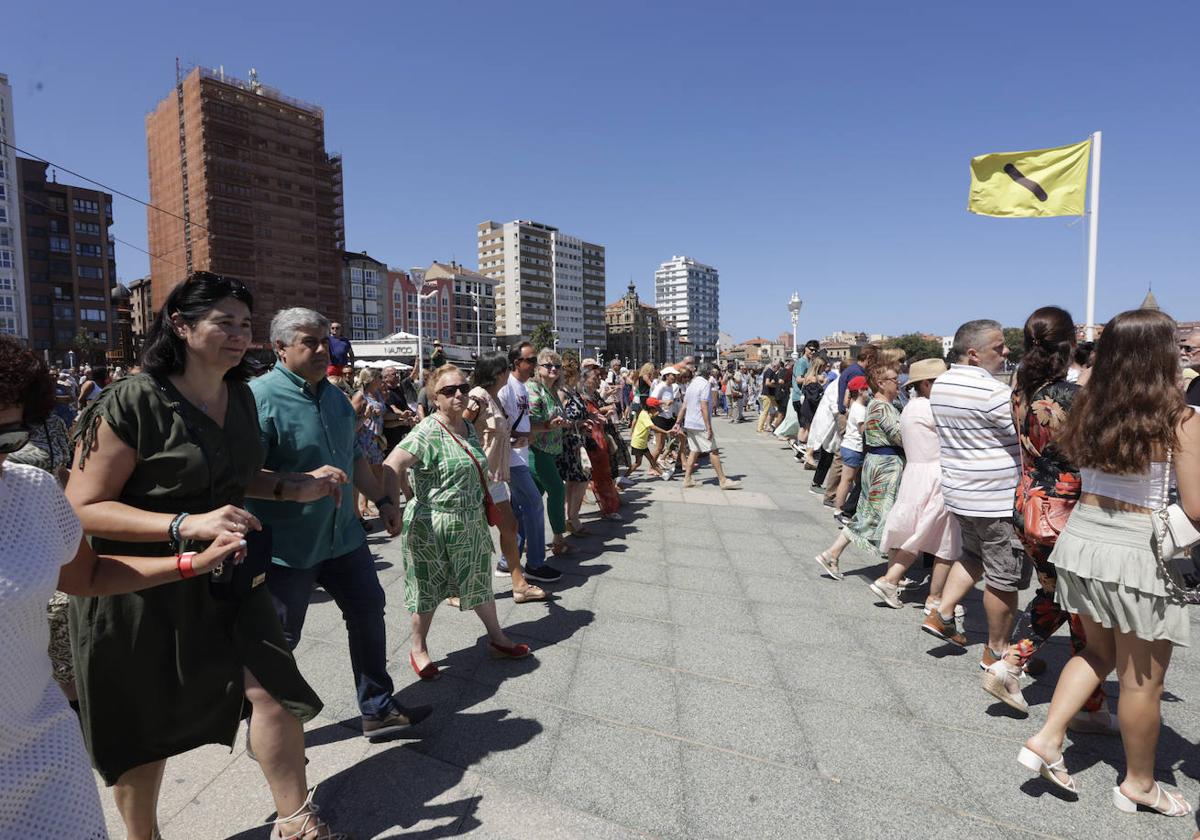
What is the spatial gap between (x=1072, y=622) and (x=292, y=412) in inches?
130

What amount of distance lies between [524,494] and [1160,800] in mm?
3749

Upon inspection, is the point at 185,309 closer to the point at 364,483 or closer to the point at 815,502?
the point at 364,483

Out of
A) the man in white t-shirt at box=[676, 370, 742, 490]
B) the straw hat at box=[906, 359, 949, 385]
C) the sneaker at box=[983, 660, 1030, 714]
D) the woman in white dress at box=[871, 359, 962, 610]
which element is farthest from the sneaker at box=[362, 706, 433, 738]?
the man in white t-shirt at box=[676, 370, 742, 490]

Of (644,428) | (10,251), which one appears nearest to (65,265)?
(10,251)

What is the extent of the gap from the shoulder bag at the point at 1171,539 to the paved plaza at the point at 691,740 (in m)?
0.83

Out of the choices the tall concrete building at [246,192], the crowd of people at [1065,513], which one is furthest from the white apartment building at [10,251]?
the crowd of people at [1065,513]

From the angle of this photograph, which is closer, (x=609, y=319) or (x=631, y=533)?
(x=631, y=533)

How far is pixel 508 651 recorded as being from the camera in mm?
3496

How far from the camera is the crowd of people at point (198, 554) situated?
1.26m

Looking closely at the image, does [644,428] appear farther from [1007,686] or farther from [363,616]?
[363,616]

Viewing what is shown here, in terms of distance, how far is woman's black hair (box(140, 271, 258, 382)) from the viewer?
1879 mm

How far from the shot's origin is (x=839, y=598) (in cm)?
456

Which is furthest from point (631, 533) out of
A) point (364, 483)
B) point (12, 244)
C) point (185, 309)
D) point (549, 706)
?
point (12, 244)

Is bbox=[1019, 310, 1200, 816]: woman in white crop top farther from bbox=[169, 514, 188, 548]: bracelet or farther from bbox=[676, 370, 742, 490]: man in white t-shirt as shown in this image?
bbox=[676, 370, 742, 490]: man in white t-shirt
